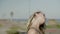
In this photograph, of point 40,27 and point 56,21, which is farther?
point 56,21

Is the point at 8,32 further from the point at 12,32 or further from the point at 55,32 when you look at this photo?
the point at 55,32

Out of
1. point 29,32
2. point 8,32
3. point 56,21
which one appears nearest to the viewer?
point 29,32

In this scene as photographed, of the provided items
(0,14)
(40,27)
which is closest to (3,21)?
(0,14)

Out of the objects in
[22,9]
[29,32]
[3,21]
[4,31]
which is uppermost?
[29,32]

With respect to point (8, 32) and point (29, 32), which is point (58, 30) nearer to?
point (8, 32)

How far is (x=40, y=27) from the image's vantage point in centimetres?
108

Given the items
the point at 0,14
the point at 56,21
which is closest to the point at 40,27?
the point at 56,21

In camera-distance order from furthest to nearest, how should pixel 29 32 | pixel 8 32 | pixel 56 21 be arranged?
pixel 8 32, pixel 56 21, pixel 29 32

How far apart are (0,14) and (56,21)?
1.12m

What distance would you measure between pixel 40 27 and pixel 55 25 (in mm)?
2088

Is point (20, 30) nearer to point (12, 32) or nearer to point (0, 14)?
point (12, 32)

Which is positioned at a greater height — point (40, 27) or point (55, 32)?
point (40, 27)

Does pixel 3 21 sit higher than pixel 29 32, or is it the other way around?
pixel 29 32

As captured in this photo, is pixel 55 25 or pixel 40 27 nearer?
pixel 40 27
